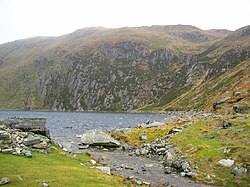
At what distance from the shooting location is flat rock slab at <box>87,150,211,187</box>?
1406 inches

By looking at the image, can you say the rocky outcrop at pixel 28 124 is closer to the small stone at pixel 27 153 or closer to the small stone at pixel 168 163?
the small stone at pixel 27 153

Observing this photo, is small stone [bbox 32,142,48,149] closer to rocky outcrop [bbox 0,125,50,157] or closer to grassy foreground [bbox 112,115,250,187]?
rocky outcrop [bbox 0,125,50,157]

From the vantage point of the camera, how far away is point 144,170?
136ft

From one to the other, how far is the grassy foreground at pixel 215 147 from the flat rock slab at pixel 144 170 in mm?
2689

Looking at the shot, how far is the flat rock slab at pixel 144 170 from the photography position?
35.7 m

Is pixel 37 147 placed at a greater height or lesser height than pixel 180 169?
greater

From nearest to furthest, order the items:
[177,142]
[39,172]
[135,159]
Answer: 1. [39,172]
2. [135,159]
3. [177,142]

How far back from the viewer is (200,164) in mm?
41062

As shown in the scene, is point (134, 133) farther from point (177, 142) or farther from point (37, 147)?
point (37, 147)

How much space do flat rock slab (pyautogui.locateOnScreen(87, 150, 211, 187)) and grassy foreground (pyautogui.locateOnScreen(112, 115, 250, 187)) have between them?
269cm

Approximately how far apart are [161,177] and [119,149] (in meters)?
23.5

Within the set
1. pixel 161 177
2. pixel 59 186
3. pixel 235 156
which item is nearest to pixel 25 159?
pixel 59 186

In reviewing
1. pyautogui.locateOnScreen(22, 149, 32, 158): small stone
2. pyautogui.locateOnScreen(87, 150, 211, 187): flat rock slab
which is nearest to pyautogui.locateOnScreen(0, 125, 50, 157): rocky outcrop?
pyautogui.locateOnScreen(22, 149, 32, 158): small stone

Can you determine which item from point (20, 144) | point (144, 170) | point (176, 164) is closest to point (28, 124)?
point (20, 144)
